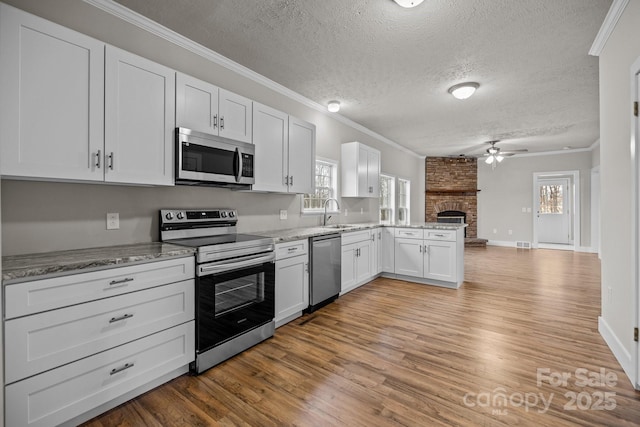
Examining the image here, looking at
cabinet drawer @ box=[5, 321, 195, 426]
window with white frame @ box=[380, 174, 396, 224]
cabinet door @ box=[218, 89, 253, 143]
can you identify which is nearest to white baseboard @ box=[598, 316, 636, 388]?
cabinet drawer @ box=[5, 321, 195, 426]

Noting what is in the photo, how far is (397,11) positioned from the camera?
233cm

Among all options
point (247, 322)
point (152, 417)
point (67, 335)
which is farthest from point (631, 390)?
point (67, 335)

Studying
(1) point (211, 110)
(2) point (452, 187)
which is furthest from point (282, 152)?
(2) point (452, 187)

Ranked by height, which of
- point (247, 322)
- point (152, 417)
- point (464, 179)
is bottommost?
point (152, 417)

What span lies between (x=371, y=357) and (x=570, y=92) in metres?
4.34

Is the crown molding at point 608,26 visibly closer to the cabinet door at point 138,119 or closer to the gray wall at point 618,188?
the gray wall at point 618,188

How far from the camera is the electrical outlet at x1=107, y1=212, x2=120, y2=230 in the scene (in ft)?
7.29

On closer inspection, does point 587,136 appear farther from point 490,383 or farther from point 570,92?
point 490,383

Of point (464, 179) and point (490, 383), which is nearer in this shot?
point (490, 383)

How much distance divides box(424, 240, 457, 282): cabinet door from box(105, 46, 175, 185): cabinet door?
3605mm

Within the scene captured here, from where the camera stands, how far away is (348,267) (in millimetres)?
3965

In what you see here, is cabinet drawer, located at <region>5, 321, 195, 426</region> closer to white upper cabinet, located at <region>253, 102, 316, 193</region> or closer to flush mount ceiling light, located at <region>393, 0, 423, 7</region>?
white upper cabinet, located at <region>253, 102, 316, 193</region>

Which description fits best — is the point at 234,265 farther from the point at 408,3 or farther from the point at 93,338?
the point at 408,3

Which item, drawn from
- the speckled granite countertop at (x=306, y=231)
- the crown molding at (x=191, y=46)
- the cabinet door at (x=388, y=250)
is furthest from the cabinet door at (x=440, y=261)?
the crown molding at (x=191, y=46)
